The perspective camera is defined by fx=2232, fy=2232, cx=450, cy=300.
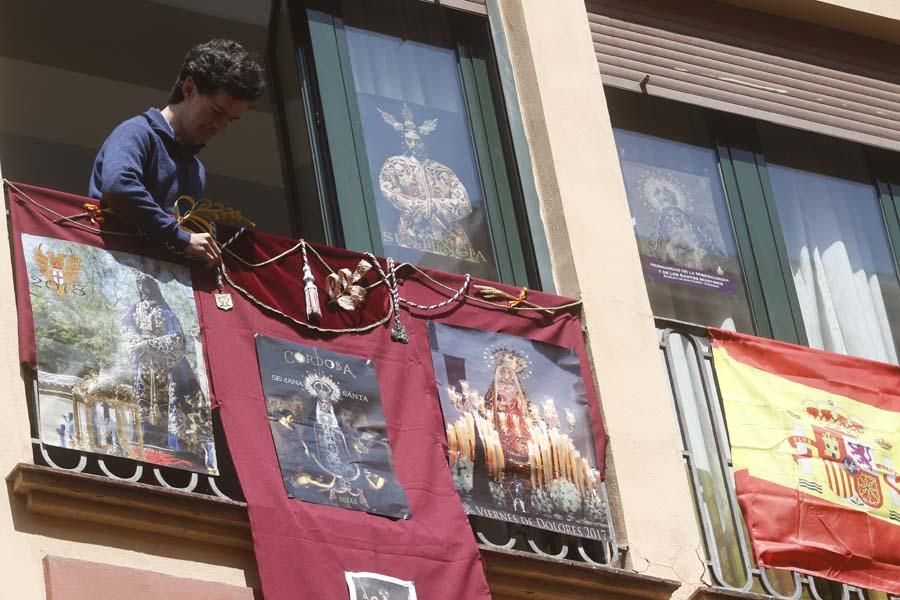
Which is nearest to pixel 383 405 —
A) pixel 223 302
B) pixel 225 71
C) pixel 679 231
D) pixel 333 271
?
pixel 333 271

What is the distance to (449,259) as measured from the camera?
10.3 metres

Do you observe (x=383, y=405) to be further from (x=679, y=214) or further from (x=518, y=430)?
(x=679, y=214)

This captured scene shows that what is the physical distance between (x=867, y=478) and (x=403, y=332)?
2437 millimetres

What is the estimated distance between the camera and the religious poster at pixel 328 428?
8.71 metres

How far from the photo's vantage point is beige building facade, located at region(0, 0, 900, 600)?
815 centimetres

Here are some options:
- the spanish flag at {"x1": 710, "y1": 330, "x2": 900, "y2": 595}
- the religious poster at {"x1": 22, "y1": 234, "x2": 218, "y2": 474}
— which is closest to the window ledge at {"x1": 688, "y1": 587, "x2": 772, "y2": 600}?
the spanish flag at {"x1": 710, "y1": 330, "x2": 900, "y2": 595}

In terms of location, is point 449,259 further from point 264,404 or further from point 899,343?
point 899,343

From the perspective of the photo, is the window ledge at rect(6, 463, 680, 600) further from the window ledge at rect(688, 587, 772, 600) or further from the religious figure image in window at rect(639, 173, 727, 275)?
the religious figure image in window at rect(639, 173, 727, 275)

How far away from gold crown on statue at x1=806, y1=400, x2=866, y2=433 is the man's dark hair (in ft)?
10.4

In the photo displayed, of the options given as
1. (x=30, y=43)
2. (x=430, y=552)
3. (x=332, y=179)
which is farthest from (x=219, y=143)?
(x=430, y=552)

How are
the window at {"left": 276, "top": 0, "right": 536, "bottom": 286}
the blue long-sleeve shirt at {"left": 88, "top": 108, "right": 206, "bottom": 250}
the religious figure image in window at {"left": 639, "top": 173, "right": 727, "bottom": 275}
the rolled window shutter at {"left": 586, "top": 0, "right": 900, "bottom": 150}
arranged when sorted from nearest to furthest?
the blue long-sleeve shirt at {"left": 88, "top": 108, "right": 206, "bottom": 250}, the window at {"left": 276, "top": 0, "right": 536, "bottom": 286}, the religious figure image in window at {"left": 639, "top": 173, "right": 727, "bottom": 275}, the rolled window shutter at {"left": 586, "top": 0, "right": 900, "bottom": 150}

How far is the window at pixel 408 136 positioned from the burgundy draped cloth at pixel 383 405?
54 cm

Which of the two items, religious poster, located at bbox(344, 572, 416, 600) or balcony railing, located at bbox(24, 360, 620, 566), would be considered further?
religious poster, located at bbox(344, 572, 416, 600)

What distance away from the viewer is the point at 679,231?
36.8 ft
